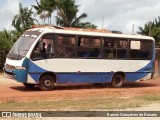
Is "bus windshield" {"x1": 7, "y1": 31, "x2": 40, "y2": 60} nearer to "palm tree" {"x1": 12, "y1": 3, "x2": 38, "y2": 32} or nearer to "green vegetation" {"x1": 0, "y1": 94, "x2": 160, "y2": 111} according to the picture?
"green vegetation" {"x1": 0, "y1": 94, "x2": 160, "y2": 111}

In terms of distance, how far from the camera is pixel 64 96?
54.8 feet

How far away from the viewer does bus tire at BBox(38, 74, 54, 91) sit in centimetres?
1845

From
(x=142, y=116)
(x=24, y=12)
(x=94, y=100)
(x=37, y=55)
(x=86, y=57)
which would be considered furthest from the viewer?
(x=24, y=12)

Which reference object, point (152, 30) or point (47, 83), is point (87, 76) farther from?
point (152, 30)

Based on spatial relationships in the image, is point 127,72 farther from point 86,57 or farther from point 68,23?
point 68,23

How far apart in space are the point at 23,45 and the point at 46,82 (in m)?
1.89

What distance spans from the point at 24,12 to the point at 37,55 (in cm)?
3192

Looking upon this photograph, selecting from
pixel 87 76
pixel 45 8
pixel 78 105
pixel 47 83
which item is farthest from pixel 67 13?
pixel 78 105

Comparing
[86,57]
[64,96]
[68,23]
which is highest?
[68,23]

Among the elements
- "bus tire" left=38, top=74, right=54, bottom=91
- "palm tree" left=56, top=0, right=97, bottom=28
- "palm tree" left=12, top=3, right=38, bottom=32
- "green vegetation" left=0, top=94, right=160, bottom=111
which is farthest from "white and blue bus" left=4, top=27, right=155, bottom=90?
"palm tree" left=12, top=3, right=38, bottom=32

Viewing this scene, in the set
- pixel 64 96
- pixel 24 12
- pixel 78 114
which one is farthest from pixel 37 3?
pixel 78 114

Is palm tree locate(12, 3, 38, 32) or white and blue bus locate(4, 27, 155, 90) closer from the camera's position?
white and blue bus locate(4, 27, 155, 90)

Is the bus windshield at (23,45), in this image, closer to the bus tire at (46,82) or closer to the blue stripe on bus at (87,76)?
the blue stripe on bus at (87,76)

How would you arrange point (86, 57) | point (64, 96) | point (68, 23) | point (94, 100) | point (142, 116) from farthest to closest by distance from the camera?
1. point (68, 23)
2. point (86, 57)
3. point (64, 96)
4. point (94, 100)
5. point (142, 116)
